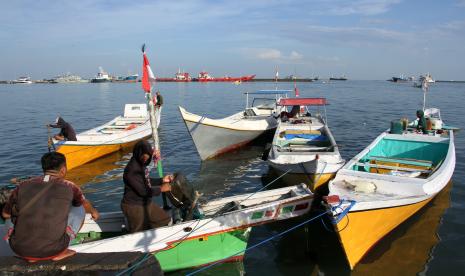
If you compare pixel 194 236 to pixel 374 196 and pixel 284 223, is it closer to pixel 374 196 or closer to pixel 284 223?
pixel 284 223

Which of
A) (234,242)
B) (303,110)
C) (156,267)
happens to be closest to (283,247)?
(234,242)

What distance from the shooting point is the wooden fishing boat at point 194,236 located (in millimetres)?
5980

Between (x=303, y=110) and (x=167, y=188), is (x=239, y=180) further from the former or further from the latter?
(x=303, y=110)

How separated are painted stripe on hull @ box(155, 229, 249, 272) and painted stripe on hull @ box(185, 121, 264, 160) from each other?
7974 millimetres

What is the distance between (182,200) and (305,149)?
5.89 metres

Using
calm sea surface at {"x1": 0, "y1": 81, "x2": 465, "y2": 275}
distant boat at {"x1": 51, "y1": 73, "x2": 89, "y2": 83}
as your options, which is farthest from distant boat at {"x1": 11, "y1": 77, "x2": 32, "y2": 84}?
calm sea surface at {"x1": 0, "y1": 81, "x2": 465, "y2": 275}

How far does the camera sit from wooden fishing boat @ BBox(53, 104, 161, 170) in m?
14.0

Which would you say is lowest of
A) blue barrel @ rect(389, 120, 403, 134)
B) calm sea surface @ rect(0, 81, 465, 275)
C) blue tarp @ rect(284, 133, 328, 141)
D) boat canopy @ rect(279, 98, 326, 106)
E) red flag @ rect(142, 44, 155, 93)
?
calm sea surface @ rect(0, 81, 465, 275)

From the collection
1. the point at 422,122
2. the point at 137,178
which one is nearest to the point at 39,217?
the point at 137,178

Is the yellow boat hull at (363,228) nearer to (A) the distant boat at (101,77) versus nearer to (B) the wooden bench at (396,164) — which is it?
(B) the wooden bench at (396,164)

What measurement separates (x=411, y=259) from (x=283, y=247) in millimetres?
2494

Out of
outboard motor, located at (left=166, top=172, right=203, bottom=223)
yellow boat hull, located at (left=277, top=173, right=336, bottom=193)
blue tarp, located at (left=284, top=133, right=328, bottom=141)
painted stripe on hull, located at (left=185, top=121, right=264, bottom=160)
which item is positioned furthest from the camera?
painted stripe on hull, located at (left=185, top=121, right=264, bottom=160)

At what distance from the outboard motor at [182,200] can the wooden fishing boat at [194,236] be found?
10.6 inches

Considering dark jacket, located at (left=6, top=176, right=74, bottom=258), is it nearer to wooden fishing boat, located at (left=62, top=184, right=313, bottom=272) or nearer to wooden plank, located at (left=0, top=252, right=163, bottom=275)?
wooden plank, located at (left=0, top=252, right=163, bottom=275)
